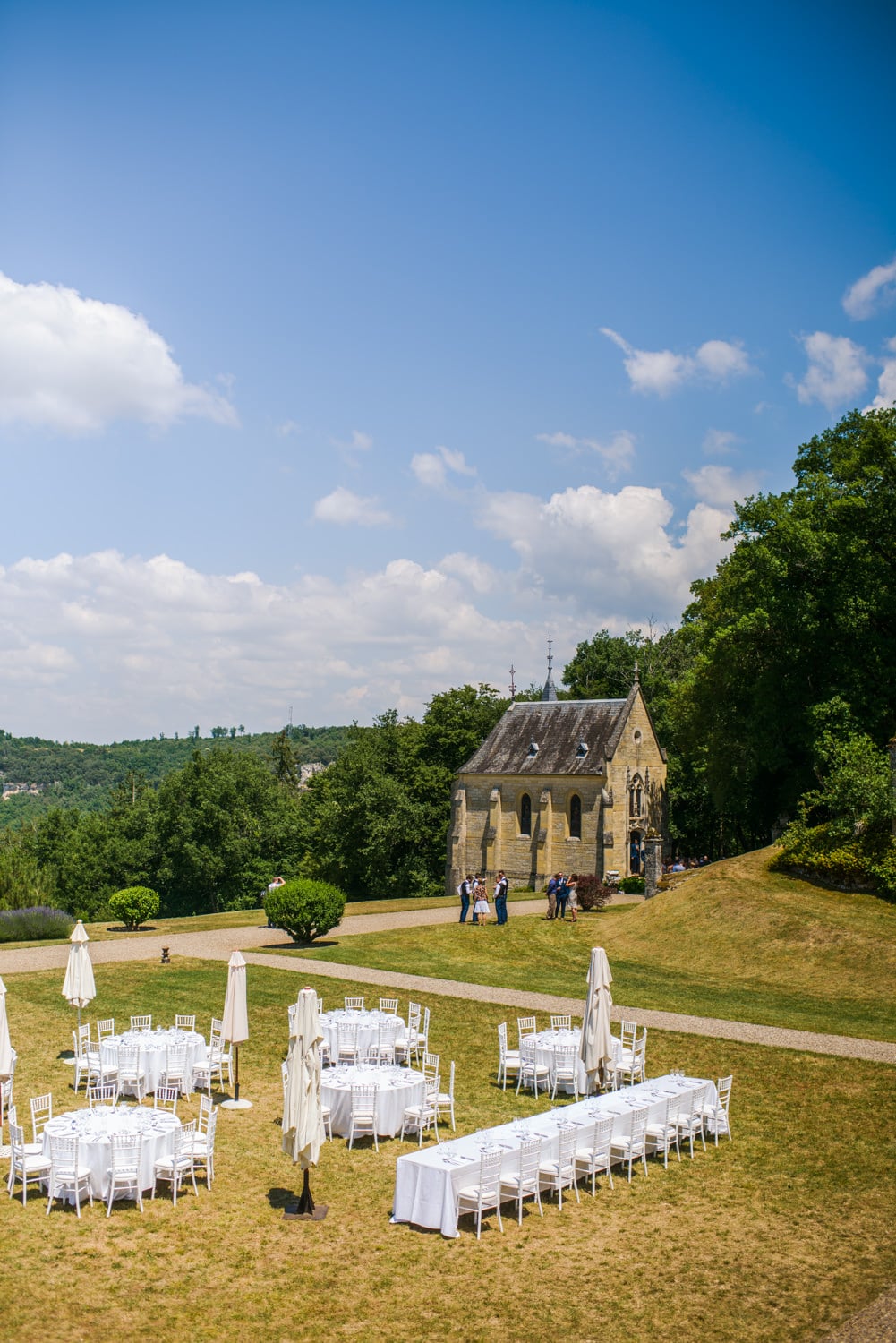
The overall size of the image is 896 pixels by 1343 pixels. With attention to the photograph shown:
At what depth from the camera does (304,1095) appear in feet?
40.3

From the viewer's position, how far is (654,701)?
6588 cm

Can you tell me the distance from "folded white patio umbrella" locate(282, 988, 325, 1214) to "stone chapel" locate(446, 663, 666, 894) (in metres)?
37.8

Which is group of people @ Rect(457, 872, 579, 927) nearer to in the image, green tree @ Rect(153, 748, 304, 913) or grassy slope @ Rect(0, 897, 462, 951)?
grassy slope @ Rect(0, 897, 462, 951)

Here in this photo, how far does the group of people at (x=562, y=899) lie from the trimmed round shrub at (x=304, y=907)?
8578 mm

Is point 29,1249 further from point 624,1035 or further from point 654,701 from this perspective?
point 654,701

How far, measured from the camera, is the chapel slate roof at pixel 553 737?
5122 cm

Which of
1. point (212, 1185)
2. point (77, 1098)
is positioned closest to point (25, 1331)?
point (212, 1185)

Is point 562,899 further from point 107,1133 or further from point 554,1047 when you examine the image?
point 107,1133

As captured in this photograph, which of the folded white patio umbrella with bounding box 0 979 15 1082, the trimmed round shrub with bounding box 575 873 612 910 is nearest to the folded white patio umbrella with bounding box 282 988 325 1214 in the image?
the folded white patio umbrella with bounding box 0 979 15 1082

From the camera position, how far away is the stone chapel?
50.4 meters

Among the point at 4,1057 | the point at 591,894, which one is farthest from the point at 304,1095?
the point at 591,894

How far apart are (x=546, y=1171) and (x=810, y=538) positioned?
28.9 metres

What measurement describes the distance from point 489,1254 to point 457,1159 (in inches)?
42.2

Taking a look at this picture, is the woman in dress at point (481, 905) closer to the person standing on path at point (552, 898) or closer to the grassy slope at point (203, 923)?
the person standing on path at point (552, 898)
